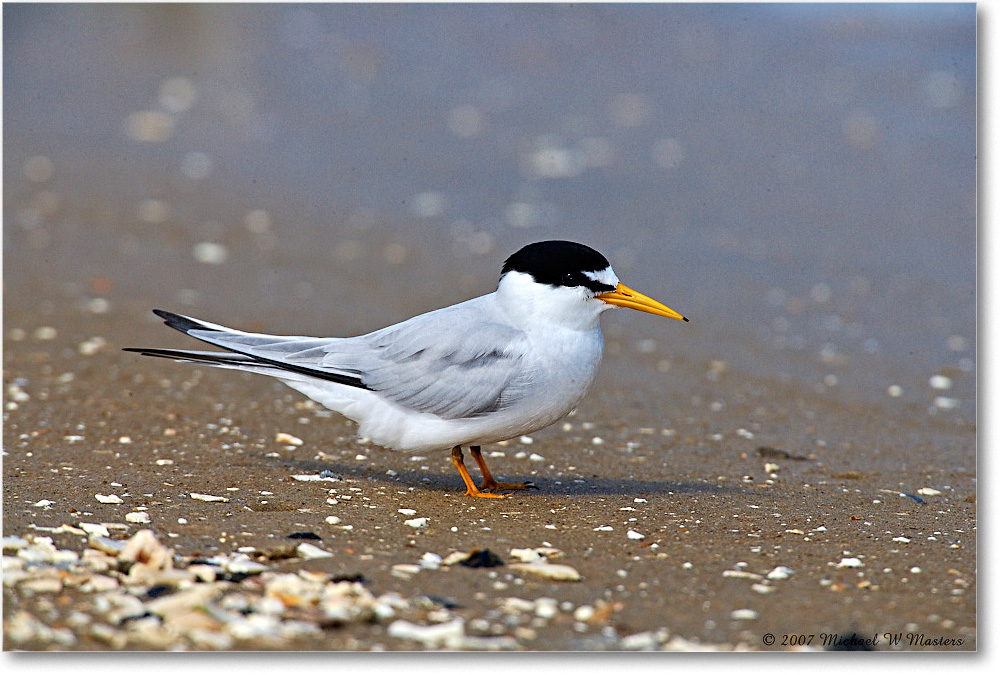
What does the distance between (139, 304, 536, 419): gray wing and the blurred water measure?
247 cm

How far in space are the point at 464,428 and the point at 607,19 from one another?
6960mm

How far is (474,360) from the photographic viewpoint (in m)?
4.16

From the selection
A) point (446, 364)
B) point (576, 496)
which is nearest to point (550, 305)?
point (446, 364)

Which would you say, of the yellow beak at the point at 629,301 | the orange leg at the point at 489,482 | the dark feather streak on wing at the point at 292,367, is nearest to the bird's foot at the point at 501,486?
the orange leg at the point at 489,482

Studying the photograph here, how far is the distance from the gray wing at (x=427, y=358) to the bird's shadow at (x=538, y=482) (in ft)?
1.59

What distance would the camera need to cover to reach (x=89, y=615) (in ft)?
9.62

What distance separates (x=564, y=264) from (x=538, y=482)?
1.01 metres

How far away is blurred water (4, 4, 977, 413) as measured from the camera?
7270mm

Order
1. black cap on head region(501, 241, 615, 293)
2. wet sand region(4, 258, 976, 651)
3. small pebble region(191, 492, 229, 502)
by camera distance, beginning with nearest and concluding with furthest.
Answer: wet sand region(4, 258, 976, 651)
small pebble region(191, 492, 229, 502)
black cap on head region(501, 241, 615, 293)

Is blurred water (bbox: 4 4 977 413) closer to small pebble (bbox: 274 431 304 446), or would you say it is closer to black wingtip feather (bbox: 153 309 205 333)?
small pebble (bbox: 274 431 304 446)

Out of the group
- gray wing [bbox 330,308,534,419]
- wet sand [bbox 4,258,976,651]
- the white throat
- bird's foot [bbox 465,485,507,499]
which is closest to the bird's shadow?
wet sand [bbox 4,258,976,651]

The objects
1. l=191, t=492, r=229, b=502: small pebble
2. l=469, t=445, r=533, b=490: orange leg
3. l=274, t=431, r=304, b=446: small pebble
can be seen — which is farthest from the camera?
l=274, t=431, r=304, b=446: small pebble

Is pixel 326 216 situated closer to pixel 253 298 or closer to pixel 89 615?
pixel 253 298

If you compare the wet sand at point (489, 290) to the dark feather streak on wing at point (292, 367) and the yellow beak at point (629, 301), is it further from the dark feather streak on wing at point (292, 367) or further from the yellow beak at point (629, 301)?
the yellow beak at point (629, 301)
